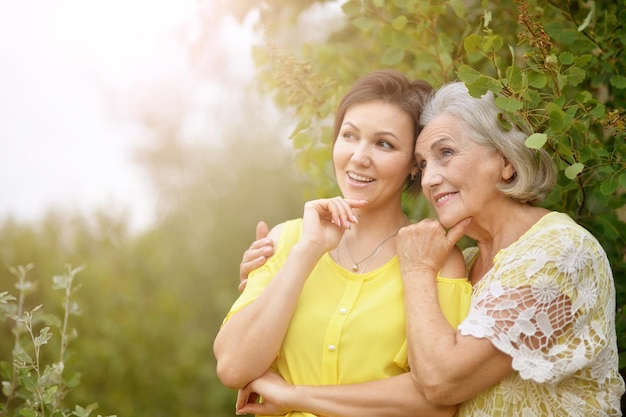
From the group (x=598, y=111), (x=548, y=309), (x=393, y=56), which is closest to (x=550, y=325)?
(x=548, y=309)

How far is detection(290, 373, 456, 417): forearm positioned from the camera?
2.22m

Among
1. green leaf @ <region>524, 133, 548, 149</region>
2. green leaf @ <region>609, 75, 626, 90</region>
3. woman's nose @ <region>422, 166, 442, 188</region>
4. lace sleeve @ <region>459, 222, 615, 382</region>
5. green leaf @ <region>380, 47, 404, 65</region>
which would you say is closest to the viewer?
lace sleeve @ <region>459, 222, 615, 382</region>

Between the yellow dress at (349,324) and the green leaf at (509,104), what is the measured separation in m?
0.61

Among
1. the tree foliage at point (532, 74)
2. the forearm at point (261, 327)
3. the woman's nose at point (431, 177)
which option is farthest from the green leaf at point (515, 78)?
the forearm at point (261, 327)

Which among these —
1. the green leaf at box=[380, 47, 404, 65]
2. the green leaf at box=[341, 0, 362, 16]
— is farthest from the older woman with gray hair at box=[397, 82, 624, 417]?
the green leaf at box=[341, 0, 362, 16]

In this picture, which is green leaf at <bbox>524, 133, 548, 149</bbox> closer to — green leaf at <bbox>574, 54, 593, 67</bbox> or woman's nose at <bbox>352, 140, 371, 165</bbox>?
green leaf at <bbox>574, 54, 593, 67</bbox>

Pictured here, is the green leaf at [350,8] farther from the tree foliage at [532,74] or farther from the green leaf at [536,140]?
the green leaf at [536,140]

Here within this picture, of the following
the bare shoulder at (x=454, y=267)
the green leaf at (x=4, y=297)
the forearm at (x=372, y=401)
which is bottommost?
the forearm at (x=372, y=401)

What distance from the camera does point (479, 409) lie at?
86.7 inches

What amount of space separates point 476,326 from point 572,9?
1881 mm

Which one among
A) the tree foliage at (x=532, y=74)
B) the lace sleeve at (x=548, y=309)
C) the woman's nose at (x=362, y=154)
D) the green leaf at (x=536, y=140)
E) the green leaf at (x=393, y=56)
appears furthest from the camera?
the green leaf at (x=393, y=56)

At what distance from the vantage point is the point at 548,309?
6.78 ft

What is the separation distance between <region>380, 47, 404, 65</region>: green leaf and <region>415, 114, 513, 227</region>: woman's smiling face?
0.71 metres

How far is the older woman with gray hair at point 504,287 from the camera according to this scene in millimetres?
2062
